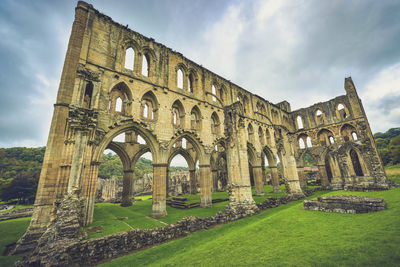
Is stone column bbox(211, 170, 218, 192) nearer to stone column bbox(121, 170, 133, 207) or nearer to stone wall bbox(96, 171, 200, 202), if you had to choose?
stone wall bbox(96, 171, 200, 202)

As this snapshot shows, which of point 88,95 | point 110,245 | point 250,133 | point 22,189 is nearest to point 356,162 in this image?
point 250,133

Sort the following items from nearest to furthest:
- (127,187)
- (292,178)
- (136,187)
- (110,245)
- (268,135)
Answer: (110,245) → (292,178) → (127,187) → (268,135) → (136,187)

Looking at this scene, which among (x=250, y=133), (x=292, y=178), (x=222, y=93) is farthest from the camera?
(x=250, y=133)

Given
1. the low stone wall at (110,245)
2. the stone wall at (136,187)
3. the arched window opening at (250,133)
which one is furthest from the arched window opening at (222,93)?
the stone wall at (136,187)

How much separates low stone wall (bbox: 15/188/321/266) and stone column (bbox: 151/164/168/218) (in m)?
3.76

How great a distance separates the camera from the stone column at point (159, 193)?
1119 cm

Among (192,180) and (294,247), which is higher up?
(192,180)

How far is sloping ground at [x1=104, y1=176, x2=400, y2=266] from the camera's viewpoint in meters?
3.51

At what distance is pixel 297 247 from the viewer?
173 inches

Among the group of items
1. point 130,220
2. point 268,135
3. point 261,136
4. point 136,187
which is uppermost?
point 268,135

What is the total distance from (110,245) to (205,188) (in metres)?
9.20

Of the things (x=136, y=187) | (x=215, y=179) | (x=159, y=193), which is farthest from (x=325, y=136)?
(x=136, y=187)

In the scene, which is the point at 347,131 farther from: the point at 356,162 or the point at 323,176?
the point at 323,176

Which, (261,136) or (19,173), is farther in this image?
(19,173)
